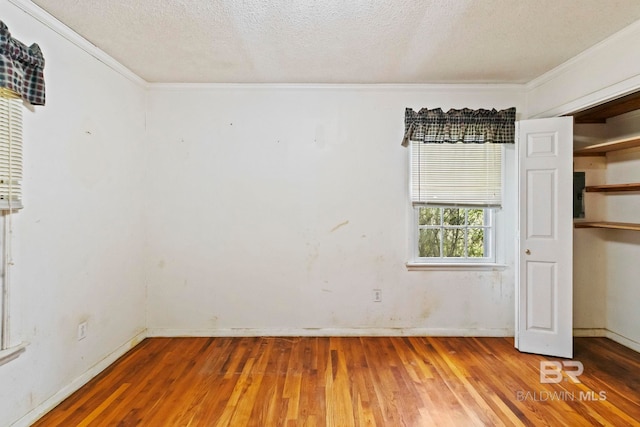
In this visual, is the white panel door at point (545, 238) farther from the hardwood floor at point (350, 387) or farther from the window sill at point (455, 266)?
the window sill at point (455, 266)

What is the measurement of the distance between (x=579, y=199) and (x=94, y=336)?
179 inches

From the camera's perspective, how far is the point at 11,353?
1799 mm

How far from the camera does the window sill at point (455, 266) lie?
325cm

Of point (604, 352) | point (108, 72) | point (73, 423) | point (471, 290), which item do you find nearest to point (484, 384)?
point (471, 290)

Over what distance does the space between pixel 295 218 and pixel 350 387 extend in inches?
62.7

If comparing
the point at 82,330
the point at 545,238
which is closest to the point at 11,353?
the point at 82,330

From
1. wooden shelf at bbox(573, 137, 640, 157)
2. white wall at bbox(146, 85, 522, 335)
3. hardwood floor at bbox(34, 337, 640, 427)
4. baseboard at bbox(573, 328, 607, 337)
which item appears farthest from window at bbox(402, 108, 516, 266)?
baseboard at bbox(573, 328, 607, 337)

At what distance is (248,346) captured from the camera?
3.03 metres

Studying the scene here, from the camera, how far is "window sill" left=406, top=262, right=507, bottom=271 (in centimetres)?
325

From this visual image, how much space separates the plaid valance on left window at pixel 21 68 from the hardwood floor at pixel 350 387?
1.98 metres

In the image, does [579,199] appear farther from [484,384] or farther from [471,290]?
[484,384]

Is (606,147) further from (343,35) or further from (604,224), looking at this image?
(343,35)

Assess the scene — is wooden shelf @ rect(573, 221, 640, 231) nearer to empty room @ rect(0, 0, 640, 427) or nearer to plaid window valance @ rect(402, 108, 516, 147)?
empty room @ rect(0, 0, 640, 427)

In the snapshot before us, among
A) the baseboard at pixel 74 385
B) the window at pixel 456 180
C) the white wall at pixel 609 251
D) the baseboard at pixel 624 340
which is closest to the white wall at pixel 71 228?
the baseboard at pixel 74 385
